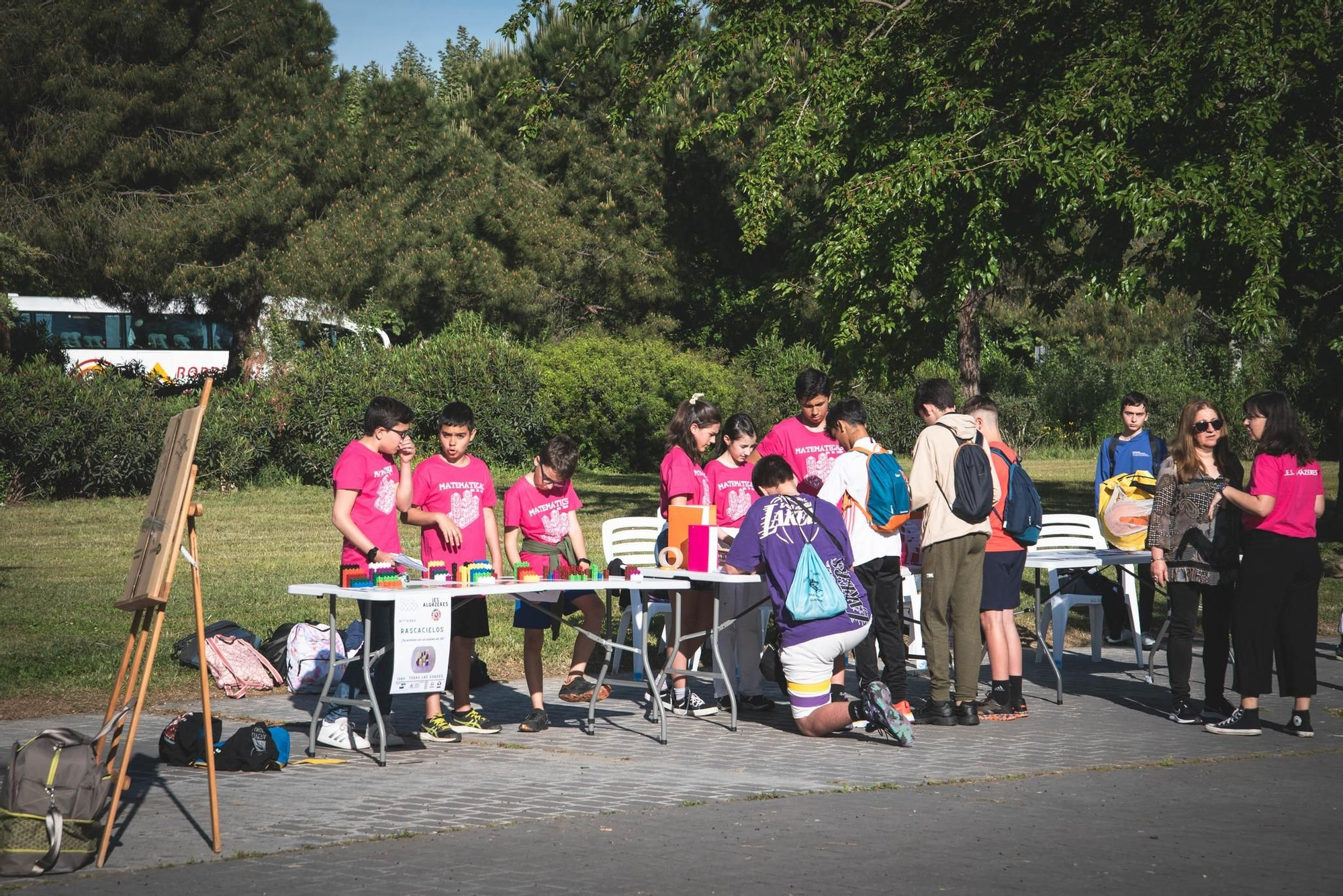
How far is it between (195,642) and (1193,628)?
22.3 feet

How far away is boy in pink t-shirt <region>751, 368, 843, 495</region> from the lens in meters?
8.91

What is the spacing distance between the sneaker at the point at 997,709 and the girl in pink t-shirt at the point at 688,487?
167 centimetres

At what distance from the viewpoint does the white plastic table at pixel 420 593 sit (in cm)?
691

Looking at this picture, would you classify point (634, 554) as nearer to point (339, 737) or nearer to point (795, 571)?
point (795, 571)

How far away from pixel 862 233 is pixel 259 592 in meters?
7.33

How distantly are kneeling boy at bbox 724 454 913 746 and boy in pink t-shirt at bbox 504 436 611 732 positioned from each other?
3.38ft

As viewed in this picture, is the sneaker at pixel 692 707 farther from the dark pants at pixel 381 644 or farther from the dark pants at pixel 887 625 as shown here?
the dark pants at pixel 381 644

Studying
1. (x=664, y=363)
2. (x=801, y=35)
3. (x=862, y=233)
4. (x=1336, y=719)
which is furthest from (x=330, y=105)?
(x=1336, y=719)

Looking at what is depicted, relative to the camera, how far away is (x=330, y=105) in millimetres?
29781

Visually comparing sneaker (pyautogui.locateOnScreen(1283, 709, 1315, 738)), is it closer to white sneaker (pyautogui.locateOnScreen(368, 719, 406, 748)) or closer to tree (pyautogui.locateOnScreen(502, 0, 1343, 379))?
white sneaker (pyautogui.locateOnScreen(368, 719, 406, 748))

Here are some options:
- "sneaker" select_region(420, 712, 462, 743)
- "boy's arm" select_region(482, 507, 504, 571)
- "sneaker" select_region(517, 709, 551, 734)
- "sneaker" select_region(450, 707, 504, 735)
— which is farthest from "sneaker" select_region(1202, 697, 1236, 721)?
"sneaker" select_region(420, 712, 462, 743)

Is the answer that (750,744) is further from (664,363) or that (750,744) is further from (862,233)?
(664,363)

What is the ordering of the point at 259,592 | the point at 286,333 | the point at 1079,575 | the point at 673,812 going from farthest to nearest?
the point at 286,333 → the point at 259,592 → the point at 1079,575 → the point at 673,812

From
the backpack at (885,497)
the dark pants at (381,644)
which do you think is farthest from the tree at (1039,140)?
the dark pants at (381,644)
